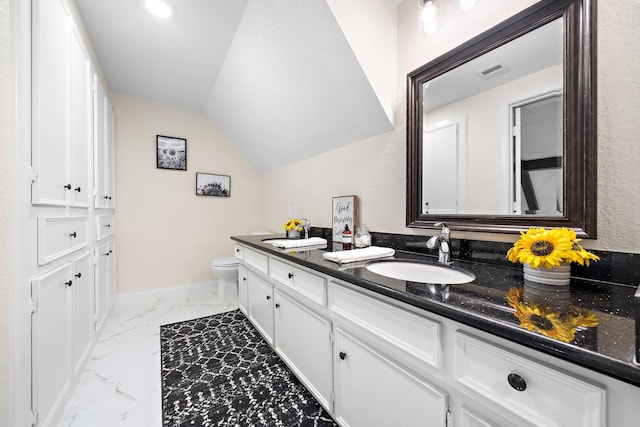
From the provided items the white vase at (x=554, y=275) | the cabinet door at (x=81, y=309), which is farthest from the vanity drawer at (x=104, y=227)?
the white vase at (x=554, y=275)

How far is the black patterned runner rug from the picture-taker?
1.32 meters

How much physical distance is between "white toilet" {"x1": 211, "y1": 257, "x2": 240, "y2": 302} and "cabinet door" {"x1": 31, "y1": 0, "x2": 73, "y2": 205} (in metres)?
1.69

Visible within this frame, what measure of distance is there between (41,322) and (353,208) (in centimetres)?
176

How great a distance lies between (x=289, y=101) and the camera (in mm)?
2160

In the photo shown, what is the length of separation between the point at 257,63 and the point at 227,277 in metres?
2.25

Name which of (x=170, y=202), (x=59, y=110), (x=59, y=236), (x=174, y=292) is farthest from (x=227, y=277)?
(x=59, y=110)

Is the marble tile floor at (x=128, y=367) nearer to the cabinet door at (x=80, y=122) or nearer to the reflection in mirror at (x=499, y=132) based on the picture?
the cabinet door at (x=80, y=122)

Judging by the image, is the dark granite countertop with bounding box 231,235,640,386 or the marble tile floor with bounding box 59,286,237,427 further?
the marble tile floor with bounding box 59,286,237,427

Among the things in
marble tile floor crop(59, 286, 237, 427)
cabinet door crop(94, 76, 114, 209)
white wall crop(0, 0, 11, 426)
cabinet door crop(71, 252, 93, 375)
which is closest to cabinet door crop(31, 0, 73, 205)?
white wall crop(0, 0, 11, 426)

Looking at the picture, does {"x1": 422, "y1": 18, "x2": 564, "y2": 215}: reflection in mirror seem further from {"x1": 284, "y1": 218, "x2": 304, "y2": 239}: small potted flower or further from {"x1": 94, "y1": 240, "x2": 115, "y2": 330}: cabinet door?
{"x1": 94, "y1": 240, "x2": 115, "y2": 330}: cabinet door

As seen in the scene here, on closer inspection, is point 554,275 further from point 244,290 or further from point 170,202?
point 170,202

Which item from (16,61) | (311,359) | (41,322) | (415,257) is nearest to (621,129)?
(415,257)

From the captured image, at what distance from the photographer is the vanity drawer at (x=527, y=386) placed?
48 centimetres

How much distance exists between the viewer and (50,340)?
117cm
